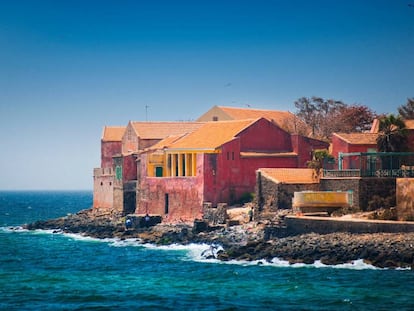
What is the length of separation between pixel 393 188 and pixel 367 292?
41.1 ft

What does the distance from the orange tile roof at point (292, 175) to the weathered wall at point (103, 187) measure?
73.8ft

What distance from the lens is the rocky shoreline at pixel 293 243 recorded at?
121ft

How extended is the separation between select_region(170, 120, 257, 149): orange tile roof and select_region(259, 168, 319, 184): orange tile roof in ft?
19.3

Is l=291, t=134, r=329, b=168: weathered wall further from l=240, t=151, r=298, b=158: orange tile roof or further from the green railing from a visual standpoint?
the green railing

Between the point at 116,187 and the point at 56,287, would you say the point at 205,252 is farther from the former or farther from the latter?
the point at 116,187

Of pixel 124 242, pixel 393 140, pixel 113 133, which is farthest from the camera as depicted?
pixel 113 133

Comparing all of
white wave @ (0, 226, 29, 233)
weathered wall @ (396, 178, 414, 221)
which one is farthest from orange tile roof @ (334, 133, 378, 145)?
white wave @ (0, 226, 29, 233)

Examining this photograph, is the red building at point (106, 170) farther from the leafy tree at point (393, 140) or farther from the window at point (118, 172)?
the leafy tree at point (393, 140)

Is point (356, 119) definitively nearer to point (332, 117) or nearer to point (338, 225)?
point (332, 117)

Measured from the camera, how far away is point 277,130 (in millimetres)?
58812

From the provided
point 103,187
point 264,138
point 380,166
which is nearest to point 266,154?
point 264,138

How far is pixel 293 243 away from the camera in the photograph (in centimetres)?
4141

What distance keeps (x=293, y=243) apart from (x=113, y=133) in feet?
128

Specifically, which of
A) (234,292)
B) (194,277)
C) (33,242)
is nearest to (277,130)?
(33,242)
